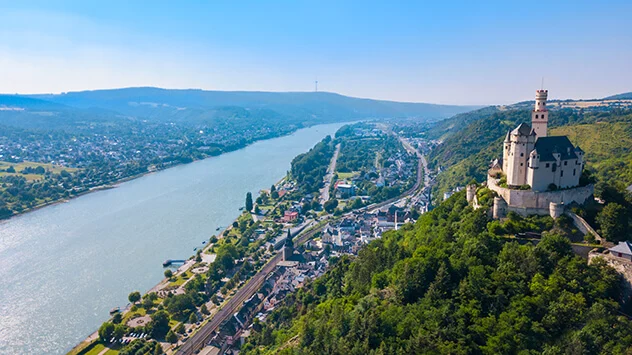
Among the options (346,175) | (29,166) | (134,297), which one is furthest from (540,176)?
(29,166)

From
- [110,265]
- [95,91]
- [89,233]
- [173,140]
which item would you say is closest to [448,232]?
[110,265]

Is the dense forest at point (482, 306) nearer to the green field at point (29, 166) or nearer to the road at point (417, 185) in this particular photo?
the road at point (417, 185)

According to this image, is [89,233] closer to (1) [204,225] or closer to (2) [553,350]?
(1) [204,225]

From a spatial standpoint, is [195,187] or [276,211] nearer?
[276,211]

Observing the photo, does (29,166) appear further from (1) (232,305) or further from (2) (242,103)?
(2) (242,103)

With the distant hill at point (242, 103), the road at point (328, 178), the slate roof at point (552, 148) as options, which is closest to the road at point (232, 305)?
the road at point (328, 178)
